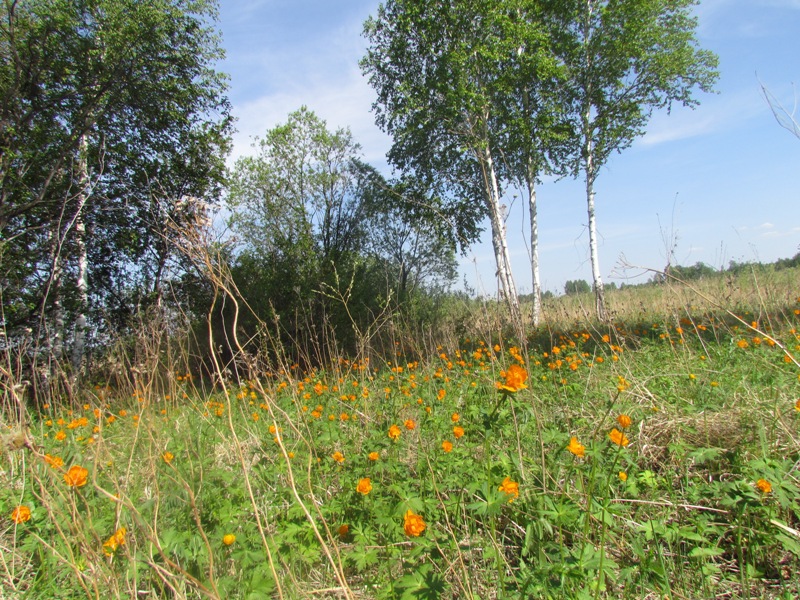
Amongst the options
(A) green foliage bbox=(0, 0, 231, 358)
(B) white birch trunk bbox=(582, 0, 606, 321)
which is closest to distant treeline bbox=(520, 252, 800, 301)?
(B) white birch trunk bbox=(582, 0, 606, 321)

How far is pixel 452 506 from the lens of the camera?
1819 mm

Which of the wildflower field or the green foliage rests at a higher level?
the green foliage

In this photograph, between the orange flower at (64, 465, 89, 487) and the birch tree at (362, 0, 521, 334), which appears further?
the birch tree at (362, 0, 521, 334)

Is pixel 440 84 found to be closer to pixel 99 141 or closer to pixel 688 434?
pixel 99 141

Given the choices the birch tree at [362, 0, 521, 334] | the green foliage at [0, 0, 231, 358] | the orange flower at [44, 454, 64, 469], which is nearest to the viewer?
the orange flower at [44, 454, 64, 469]

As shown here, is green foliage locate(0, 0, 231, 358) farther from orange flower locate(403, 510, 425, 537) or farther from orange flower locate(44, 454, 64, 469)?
orange flower locate(403, 510, 425, 537)

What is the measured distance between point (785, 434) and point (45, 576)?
327 centimetres

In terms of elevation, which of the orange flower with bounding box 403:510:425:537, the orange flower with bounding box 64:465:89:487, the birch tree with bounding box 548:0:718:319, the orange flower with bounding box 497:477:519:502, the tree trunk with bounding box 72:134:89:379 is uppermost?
the birch tree with bounding box 548:0:718:319

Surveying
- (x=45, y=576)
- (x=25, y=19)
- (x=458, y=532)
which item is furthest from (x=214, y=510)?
(x=25, y=19)

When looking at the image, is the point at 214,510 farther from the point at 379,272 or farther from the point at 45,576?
the point at 379,272

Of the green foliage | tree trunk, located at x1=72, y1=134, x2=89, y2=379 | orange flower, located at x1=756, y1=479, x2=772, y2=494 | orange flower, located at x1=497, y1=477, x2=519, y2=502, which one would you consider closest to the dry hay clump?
orange flower, located at x1=756, y1=479, x2=772, y2=494

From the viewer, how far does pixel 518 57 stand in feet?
33.5

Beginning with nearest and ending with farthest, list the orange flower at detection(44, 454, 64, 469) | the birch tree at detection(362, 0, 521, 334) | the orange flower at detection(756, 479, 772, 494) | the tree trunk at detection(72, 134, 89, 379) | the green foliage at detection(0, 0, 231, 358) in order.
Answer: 1. the orange flower at detection(44, 454, 64, 469)
2. the orange flower at detection(756, 479, 772, 494)
3. the green foliage at detection(0, 0, 231, 358)
4. the tree trunk at detection(72, 134, 89, 379)
5. the birch tree at detection(362, 0, 521, 334)

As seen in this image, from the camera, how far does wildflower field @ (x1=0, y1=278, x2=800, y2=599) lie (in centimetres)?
138
